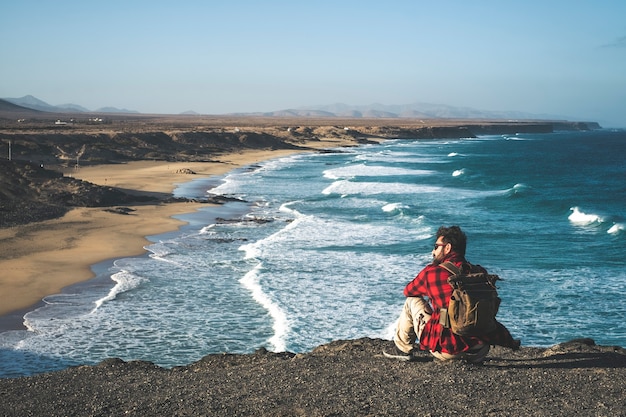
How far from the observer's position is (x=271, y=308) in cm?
1577

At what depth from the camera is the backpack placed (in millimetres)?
7082

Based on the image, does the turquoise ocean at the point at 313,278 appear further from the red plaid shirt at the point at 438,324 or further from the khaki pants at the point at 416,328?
the red plaid shirt at the point at 438,324

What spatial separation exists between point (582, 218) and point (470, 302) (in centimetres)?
2629

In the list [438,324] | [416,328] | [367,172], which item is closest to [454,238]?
[438,324]

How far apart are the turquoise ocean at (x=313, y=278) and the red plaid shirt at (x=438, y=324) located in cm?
568

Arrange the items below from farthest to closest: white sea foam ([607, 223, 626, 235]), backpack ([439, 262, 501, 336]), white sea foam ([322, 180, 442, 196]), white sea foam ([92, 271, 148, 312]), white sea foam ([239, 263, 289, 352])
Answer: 1. white sea foam ([322, 180, 442, 196])
2. white sea foam ([607, 223, 626, 235])
3. white sea foam ([92, 271, 148, 312])
4. white sea foam ([239, 263, 289, 352])
5. backpack ([439, 262, 501, 336])

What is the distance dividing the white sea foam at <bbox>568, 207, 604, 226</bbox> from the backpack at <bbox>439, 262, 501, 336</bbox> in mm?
24653

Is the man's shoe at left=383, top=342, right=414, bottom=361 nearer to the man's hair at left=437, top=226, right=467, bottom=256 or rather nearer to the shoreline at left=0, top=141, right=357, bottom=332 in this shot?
the man's hair at left=437, top=226, right=467, bottom=256

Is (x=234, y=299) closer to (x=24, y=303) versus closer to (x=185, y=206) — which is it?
(x=24, y=303)

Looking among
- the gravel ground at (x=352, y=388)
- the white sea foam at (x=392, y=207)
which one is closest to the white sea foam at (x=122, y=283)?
the gravel ground at (x=352, y=388)

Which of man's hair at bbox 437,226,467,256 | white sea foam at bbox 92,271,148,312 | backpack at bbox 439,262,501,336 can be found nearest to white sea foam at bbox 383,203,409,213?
white sea foam at bbox 92,271,148,312

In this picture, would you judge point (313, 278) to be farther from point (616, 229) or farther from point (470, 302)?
point (616, 229)

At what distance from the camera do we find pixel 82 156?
54.5 meters

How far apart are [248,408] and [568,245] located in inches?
790
